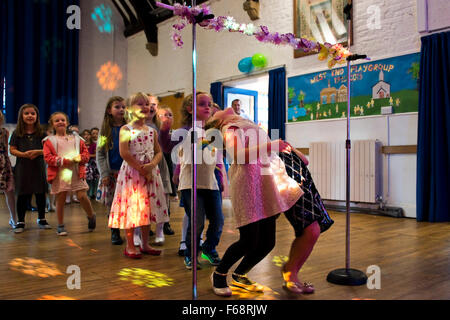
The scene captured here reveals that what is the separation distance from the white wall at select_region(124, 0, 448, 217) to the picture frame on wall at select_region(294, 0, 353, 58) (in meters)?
0.15

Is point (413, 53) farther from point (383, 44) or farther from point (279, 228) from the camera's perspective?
point (279, 228)

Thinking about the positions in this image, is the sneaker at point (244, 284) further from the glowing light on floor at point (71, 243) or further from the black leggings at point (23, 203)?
the black leggings at point (23, 203)

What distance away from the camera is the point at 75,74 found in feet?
29.4

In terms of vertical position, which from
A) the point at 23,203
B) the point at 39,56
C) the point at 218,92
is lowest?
the point at 23,203

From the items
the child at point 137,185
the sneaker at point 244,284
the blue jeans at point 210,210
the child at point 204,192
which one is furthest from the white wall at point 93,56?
the sneaker at point 244,284

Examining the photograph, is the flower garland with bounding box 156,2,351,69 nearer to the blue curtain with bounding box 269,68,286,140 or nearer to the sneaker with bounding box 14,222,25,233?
the sneaker with bounding box 14,222,25,233

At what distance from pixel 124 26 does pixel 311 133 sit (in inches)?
240

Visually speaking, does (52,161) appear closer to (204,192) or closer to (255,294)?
(204,192)

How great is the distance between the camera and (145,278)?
7.13 ft

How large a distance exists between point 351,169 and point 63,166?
3.49 m

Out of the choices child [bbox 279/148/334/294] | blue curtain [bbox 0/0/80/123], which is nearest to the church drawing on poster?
child [bbox 279/148/334/294]

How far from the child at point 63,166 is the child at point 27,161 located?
1.05 ft

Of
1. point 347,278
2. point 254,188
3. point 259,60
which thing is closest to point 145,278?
point 254,188

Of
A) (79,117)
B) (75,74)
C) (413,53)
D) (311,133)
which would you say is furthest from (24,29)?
→ (413,53)
